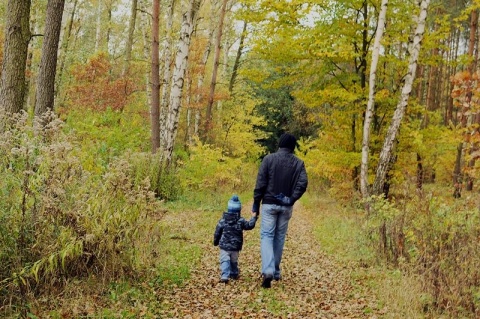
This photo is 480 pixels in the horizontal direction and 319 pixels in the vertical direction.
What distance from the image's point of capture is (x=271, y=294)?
6.25m

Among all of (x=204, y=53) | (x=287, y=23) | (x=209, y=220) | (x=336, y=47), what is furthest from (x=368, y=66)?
(x=204, y=53)

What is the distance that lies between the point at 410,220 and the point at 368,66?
8.39 metres

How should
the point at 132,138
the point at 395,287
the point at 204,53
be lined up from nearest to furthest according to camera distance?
the point at 395,287, the point at 132,138, the point at 204,53

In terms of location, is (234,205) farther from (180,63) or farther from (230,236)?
(180,63)

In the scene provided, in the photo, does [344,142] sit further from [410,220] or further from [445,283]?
[445,283]

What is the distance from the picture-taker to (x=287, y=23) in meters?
14.2

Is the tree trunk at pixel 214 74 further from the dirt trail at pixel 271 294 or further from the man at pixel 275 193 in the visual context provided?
the man at pixel 275 193

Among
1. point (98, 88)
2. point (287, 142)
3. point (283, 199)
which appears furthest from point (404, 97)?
point (98, 88)

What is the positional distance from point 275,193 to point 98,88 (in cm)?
1707

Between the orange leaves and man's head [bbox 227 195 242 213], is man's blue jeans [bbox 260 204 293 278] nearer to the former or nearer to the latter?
man's head [bbox 227 195 242 213]

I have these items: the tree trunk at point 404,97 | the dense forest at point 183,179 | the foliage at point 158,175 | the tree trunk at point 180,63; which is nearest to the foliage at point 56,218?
the dense forest at point 183,179

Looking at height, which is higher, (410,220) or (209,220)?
(410,220)

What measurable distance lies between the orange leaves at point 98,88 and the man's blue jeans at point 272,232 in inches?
611

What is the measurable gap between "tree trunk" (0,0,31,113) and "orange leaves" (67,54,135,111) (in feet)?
39.2
